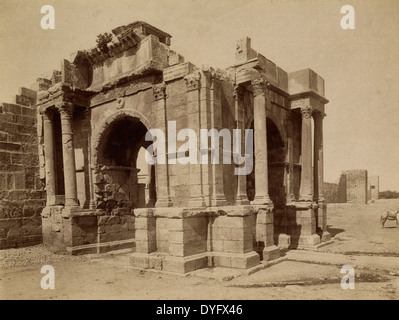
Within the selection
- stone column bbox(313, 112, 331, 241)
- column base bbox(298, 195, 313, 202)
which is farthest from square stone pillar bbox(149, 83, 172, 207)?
stone column bbox(313, 112, 331, 241)

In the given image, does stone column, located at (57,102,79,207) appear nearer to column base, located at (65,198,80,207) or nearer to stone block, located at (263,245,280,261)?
column base, located at (65,198,80,207)

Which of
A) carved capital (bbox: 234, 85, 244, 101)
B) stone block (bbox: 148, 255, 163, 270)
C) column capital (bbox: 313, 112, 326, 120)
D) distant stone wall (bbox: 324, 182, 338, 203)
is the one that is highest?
carved capital (bbox: 234, 85, 244, 101)

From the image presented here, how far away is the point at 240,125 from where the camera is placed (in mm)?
9125

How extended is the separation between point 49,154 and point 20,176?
4.82 feet

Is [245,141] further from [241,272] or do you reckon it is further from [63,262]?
[63,262]

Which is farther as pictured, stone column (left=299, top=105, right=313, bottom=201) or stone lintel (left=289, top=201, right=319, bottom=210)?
stone column (left=299, top=105, right=313, bottom=201)

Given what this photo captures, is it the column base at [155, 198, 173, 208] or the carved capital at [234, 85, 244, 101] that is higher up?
the carved capital at [234, 85, 244, 101]

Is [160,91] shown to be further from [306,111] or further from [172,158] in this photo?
[306,111]

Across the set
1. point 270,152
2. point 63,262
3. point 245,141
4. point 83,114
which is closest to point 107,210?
point 63,262

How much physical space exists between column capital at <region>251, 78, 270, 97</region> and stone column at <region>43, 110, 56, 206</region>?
22.7 ft

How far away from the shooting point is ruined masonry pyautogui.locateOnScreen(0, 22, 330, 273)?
772cm

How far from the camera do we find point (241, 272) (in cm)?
707
